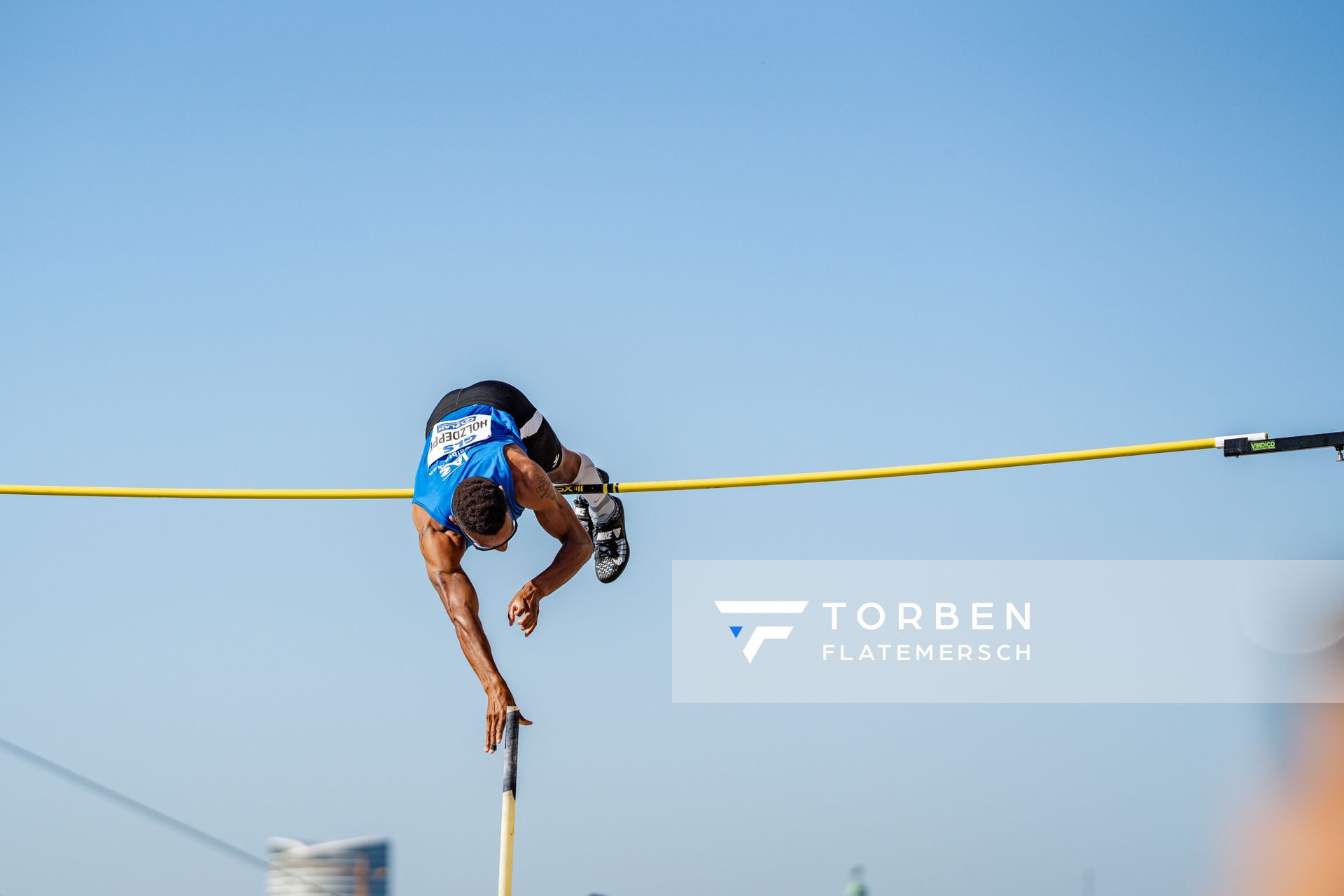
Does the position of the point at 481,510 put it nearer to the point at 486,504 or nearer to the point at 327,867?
the point at 486,504

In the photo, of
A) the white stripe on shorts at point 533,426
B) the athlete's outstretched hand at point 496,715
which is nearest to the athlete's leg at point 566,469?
the white stripe on shorts at point 533,426

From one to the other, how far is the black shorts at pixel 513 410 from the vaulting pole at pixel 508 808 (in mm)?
2805

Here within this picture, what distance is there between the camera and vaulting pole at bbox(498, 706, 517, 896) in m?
6.87

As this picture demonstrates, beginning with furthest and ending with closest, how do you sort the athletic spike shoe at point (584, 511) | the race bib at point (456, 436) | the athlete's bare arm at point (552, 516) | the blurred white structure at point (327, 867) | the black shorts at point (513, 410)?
the athletic spike shoe at point (584, 511) → the black shorts at point (513, 410) → the race bib at point (456, 436) → the athlete's bare arm at point (552, 516) → the blurred white structure at point (327, 867)

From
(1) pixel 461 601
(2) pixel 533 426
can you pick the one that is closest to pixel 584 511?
(2) pixel 533 426

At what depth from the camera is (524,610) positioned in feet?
26.3

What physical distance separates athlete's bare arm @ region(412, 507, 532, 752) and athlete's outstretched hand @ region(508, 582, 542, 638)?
0.24 m

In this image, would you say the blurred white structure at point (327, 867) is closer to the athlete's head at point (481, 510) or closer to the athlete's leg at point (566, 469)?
the athlete's head at point (481, 510)

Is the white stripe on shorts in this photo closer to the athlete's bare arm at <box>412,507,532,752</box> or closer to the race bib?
the race bib

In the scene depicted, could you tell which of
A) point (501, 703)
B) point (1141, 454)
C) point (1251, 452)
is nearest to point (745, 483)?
point (1141, 454)

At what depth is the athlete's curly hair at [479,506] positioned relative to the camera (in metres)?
8.30

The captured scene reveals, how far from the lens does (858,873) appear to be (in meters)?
23.0

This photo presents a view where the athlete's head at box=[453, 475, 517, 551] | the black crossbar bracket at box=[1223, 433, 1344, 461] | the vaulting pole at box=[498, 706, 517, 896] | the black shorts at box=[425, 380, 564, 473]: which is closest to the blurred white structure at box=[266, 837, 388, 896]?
the vaulting pole at box=[498, 706, 517, 896]

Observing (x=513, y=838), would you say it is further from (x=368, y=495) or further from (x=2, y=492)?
(x=2, y=492)
